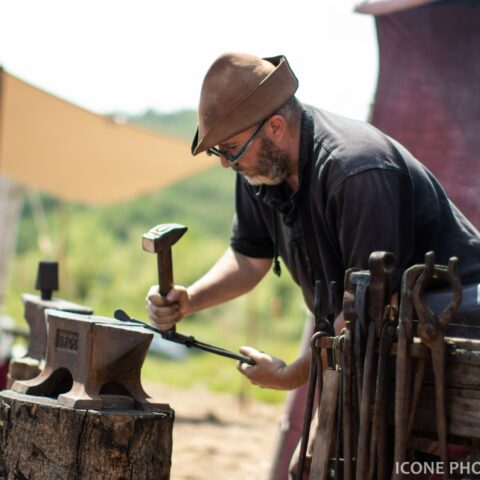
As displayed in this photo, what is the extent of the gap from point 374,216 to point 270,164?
46 cm

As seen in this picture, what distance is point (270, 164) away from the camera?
116 inches

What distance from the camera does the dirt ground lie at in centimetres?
579

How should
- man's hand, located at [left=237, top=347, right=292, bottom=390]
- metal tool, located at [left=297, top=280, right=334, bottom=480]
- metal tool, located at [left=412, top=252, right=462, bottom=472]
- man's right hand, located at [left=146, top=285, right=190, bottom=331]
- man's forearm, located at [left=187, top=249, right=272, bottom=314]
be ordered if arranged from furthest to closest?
1. man's forearm, located at [left=187, top=249, right=272, bottom=314]
2. man's right hand, located at [left=146, top=285, right=190, bottom=331]
3. man's hand, located at [left=237, top=347, right=292, bottom=390]
4. metal tool, located at [left=297, top=280, right=334, bottom=480]
5. metal tool, located at [left=412, top=252, right=462, bottom=472]

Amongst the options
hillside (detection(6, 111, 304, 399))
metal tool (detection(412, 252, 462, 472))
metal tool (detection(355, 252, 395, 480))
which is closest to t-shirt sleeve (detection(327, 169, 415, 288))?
metal tool (detection(355, 252, 395, 480))

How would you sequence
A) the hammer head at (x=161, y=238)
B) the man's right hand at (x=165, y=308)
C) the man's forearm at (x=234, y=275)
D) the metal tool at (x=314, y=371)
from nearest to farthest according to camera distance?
the metal tool at (x=314, y=371) → the hammer head at (x=161, y=238) → the man's right hand at (x=165, y=308) → the man's forearm at (x=234, y=275)

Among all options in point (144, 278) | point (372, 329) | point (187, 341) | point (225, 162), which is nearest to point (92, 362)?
point (187, 341)

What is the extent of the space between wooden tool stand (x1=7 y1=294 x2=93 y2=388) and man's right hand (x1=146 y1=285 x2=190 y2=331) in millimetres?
420

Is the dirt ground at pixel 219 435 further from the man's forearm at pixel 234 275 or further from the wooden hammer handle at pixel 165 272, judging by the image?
the wooden hammer handle at pixel 165 272

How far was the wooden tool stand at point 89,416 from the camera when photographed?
2.63 metres

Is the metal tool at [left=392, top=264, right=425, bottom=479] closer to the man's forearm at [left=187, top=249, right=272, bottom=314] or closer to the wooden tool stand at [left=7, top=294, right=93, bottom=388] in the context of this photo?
the man's forearm at [left=187, top=249, right=272, bottom=314]

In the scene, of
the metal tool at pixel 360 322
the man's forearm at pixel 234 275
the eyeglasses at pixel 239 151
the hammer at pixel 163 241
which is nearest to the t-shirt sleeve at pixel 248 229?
the man's forearm at pixel 234 275

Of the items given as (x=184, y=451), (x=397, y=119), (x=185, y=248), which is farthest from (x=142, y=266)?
(x=397, y=119)

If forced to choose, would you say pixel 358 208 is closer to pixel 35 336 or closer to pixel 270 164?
pixel 270 164

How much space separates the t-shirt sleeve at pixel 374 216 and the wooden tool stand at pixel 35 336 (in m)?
1.21
